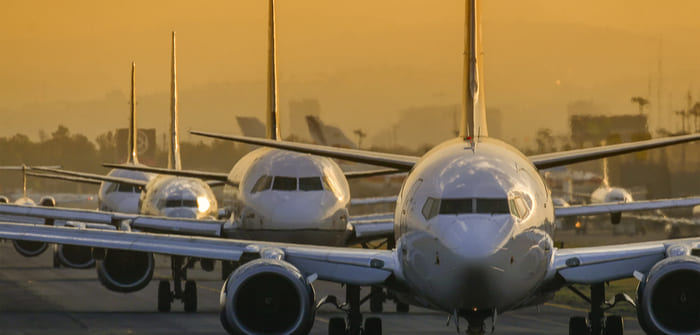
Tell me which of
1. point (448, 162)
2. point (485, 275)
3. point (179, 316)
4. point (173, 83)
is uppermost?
point (173, 83)

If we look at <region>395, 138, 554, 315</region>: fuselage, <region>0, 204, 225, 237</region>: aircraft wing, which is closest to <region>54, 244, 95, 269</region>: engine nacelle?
<region>0, 204, 225, 237</region>: aircraft wing

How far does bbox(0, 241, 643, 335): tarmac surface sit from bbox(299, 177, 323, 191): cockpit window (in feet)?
10.2

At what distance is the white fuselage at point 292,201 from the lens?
31.7 m

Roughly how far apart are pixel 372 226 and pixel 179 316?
575 cm

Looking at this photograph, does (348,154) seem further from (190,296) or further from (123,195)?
(123,195)

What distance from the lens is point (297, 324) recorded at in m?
19.5

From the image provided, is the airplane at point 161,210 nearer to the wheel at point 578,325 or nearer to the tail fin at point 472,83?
the tail fin at point 472,83

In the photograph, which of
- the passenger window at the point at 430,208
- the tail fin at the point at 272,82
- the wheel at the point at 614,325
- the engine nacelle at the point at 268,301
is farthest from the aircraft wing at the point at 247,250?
the tail fin at the point at 272,82

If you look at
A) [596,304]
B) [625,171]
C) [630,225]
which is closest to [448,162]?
[596,304]

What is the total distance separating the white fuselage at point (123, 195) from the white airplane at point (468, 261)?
3426 cm

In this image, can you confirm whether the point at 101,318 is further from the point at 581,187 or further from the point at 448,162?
the point at 581,187

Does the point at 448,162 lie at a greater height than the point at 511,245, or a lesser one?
greater

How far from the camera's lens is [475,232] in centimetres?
1784

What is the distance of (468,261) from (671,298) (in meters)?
3.63
